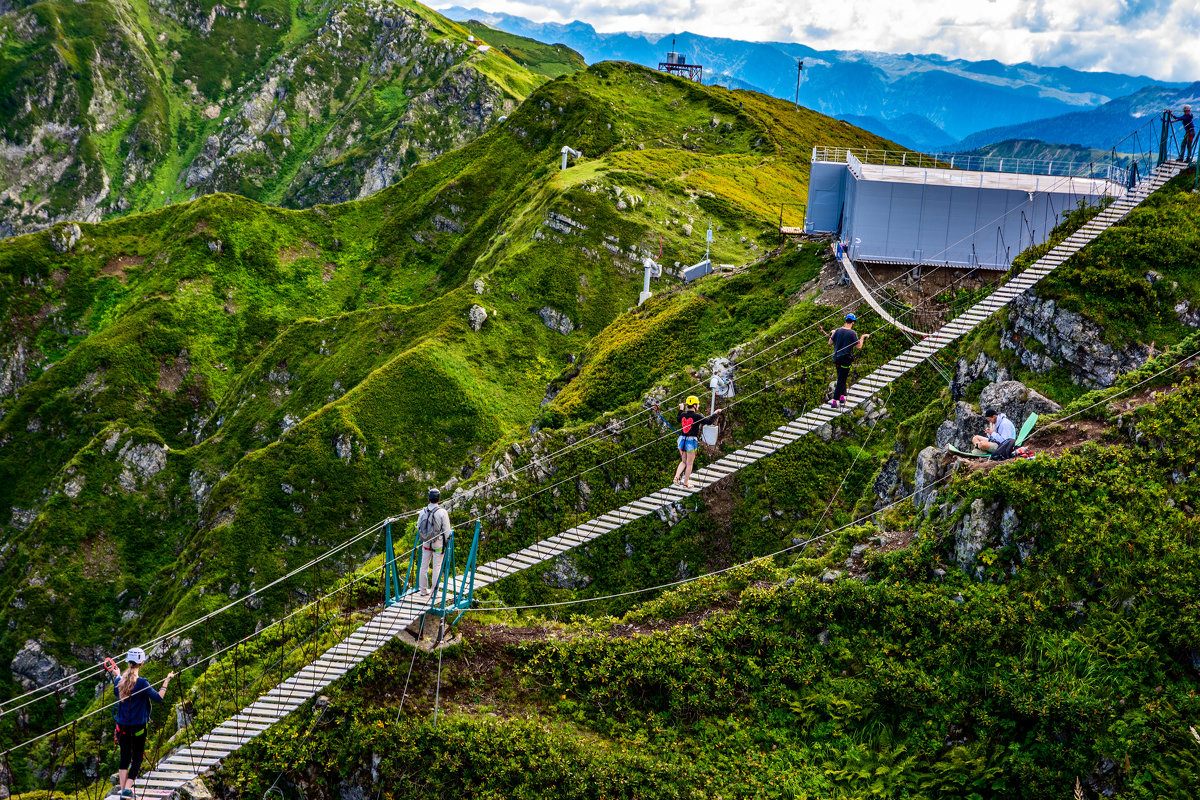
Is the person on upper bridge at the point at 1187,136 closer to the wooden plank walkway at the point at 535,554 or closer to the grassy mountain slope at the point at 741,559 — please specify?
the wooden plank walkway at the point at 535,554

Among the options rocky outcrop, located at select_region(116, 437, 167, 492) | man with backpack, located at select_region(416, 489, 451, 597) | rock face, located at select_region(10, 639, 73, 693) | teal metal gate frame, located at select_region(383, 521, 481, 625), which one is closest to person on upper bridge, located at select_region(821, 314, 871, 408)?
teal metal gate frame, located at select_region(383, 521, 481, 625)

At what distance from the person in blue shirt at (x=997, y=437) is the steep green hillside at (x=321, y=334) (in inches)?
1124

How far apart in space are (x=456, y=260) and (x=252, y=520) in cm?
Result: 5800

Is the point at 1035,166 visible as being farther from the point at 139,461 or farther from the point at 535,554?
the point at 139,461

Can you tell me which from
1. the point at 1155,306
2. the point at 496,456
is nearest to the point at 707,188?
the point at 496,456

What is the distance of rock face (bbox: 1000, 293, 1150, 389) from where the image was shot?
28692 mm

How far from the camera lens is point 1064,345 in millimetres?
29875

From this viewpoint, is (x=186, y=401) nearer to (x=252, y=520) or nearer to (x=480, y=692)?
(x=252, y=520)

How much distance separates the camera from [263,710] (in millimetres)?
21938

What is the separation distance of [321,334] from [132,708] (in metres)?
94.2

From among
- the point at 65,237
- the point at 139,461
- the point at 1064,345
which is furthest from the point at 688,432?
the point at 65,237

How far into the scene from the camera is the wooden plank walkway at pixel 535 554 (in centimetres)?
2103

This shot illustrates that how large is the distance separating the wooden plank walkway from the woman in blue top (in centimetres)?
118

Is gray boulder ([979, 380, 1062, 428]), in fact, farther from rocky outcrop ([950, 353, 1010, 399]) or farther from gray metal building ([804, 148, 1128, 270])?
gray metal building ([804, 148, 1128, 270])
